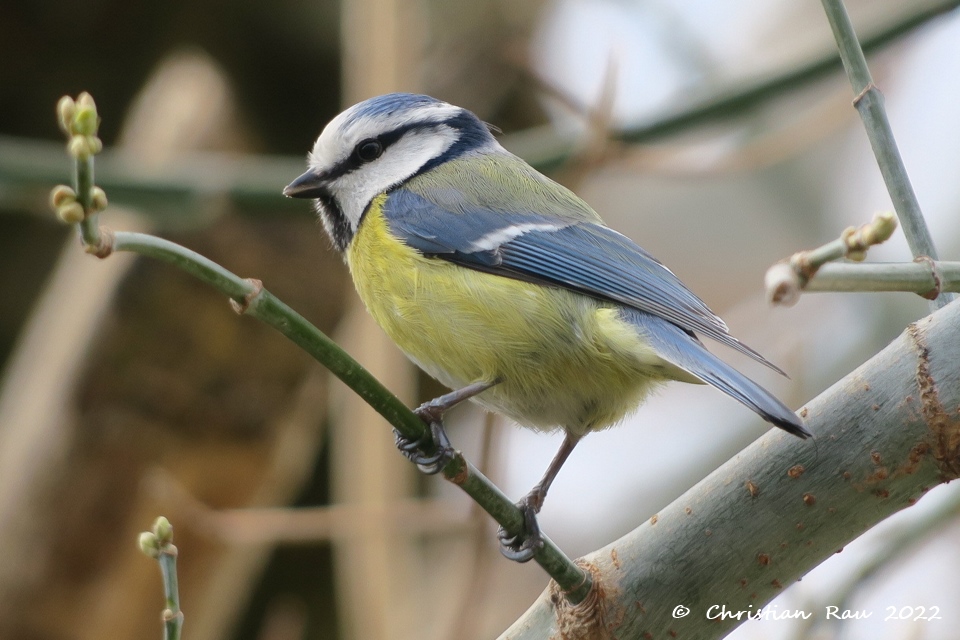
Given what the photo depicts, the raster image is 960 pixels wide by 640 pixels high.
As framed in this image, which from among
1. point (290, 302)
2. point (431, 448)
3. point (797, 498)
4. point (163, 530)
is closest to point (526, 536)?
point (431, 448)

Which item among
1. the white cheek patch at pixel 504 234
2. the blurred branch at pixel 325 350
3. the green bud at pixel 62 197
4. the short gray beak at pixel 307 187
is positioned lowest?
the blurred branch at pixel 325 350

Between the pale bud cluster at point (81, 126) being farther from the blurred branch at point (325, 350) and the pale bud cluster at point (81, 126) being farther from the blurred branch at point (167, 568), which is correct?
the blurred branch at point (167, 568)

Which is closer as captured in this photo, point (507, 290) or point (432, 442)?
point (432, 442)

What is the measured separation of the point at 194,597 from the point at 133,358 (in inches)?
32.2

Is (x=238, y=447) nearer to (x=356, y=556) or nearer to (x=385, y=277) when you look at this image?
(x=356, y=556)

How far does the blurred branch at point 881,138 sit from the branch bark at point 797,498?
91mm

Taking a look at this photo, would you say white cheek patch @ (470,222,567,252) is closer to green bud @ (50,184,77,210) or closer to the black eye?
the black eye

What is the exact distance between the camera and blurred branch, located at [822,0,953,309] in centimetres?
107

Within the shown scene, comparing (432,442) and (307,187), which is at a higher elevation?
(307,187)

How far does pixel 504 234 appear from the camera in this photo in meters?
1.94

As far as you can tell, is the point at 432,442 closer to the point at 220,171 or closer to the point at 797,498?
the point at 797,498

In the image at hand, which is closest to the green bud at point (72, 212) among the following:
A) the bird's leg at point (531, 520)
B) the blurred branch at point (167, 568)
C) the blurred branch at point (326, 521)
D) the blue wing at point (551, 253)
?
the blurred branch at point (167, 568)

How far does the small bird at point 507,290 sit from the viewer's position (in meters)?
1.70

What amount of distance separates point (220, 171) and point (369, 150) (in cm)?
45
